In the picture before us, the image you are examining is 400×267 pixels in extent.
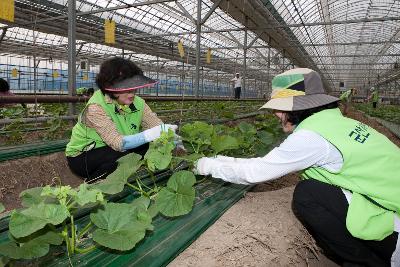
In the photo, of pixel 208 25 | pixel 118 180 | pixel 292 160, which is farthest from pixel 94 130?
pixel 208 25

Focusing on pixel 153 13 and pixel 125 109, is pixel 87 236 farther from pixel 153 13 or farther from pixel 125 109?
pixel 153 13

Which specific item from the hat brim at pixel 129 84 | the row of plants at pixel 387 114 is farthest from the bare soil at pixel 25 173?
the row of plants at pixel 387 114

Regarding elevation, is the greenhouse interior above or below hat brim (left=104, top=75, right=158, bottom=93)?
below

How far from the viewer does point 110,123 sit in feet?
8.24

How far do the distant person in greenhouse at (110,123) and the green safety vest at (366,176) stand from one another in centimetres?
115

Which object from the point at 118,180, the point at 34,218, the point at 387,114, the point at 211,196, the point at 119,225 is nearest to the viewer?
the point at 34,218

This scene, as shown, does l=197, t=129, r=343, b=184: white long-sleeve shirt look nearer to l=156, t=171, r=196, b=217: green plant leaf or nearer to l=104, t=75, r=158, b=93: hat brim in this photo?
l=156, t=171, r=196, b=217: green plant leaf

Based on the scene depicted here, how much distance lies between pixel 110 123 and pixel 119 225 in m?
1.24

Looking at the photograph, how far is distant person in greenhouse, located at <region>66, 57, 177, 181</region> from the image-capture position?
248 cm

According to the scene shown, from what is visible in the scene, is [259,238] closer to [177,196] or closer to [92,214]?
[177,196]

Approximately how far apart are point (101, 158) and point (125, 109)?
1.51ft

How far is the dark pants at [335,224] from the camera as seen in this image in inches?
70.1

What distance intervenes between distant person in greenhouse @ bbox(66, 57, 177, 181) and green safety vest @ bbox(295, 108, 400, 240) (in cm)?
115

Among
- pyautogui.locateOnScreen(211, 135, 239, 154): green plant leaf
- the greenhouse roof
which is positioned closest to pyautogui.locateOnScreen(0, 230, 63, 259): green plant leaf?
pyautogui.locateOnScreen(211, 135, 239, 154): green plant leaf
